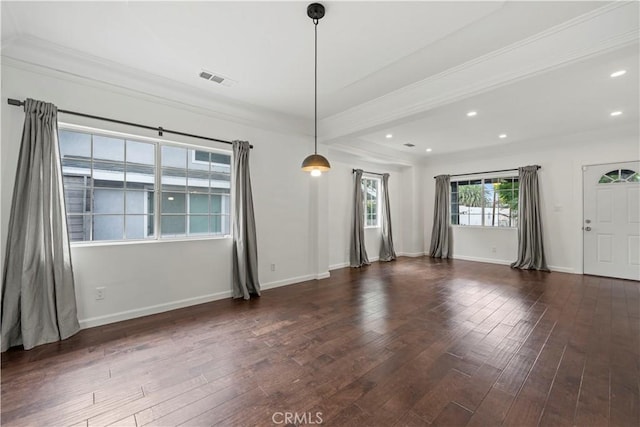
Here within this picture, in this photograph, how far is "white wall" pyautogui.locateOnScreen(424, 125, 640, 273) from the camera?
17.1 ft

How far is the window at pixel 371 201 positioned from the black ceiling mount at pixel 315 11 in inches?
200

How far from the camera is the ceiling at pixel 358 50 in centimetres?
222

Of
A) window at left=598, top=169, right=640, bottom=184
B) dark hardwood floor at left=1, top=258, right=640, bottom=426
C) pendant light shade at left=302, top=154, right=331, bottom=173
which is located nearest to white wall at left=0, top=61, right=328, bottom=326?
dark hardwood floor at left=1, top=258, right=640, bottom=426

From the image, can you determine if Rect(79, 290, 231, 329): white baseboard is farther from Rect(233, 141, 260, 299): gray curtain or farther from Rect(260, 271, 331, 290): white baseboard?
Rect(260, 271, 331, 290): white baseboard

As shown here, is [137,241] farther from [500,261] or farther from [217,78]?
[500,261]

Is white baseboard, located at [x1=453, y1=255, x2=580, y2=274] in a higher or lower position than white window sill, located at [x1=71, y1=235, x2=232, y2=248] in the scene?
lower

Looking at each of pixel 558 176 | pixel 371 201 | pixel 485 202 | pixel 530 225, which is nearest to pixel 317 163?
pixel 371 201

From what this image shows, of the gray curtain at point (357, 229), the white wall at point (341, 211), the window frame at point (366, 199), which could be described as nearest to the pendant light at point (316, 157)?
the white wall at point (341, 211)

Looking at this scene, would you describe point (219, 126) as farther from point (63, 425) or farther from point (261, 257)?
point (63, 425)

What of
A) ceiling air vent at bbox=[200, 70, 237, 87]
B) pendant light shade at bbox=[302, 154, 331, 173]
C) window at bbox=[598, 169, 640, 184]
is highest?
ceiling air vent at bbox=[200, 70, 237, 87]

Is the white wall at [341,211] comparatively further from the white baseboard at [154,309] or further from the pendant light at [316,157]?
the pendant light at [316,157]

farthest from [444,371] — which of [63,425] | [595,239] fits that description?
[595,239]

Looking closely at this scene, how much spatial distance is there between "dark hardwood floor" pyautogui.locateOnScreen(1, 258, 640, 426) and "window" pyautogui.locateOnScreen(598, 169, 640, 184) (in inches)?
103

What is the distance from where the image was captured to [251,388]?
6.47 ft
